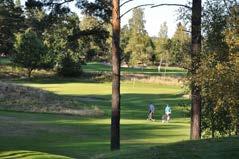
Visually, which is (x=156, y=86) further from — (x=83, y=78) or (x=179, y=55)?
(x=179, y=55)

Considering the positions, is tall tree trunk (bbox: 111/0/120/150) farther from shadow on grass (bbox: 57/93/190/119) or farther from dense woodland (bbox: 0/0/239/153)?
shadow on grass (bbox: 57/93/190/119)

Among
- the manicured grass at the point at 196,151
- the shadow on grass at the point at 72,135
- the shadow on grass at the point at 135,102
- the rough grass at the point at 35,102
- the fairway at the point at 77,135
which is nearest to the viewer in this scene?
the manicured grass at the point at 196,151

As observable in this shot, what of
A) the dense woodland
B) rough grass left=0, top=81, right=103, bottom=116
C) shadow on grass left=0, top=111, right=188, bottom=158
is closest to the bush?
rough grass left=0, top=81, right=103, bottom=116

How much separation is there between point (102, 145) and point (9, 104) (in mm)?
25176

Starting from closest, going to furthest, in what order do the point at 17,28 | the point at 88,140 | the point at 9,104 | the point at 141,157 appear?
the point at 141,157 → the point at 88,140 → the point at 9,104 → the point at 17,28

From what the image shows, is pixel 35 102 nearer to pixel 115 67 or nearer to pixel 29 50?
pixel 115 67

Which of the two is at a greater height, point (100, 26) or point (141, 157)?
point (100, 26)

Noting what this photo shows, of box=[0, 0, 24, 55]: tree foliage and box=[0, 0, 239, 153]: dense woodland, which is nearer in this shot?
box=[0, 0, 239, 153]: dense woodland

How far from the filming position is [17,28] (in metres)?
108

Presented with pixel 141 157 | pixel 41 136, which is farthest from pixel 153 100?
pixel 141 157

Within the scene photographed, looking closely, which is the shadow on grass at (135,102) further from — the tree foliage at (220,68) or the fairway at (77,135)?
the tree foliage at (220,68)

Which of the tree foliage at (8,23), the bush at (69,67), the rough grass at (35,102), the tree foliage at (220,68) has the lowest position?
the rough grass at (35,102)

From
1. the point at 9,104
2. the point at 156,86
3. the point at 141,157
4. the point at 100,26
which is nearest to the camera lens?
the point at 141,157

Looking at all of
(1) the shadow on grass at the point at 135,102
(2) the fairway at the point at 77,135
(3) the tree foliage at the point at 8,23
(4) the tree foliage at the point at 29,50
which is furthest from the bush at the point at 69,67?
(2) the fairway at the point at 77,135
